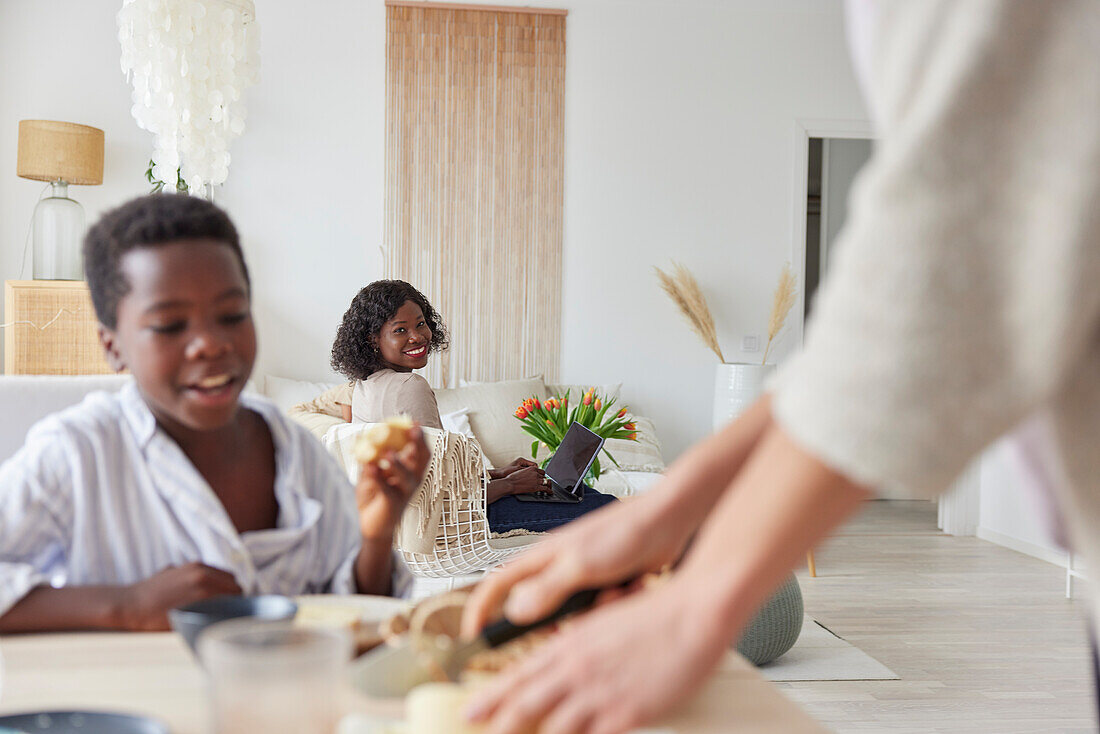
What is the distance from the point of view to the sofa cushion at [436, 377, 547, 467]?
4.44 meters

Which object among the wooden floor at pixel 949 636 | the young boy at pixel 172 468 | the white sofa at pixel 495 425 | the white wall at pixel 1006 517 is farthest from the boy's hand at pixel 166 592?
the white wall at pixel 1006 517

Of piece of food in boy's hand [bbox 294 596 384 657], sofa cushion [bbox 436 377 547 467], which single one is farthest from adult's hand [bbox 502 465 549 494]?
piece of food in boy's hand [bbox 294 596 384 657]

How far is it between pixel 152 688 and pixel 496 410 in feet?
13.1

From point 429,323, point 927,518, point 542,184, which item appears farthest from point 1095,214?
point 927,518

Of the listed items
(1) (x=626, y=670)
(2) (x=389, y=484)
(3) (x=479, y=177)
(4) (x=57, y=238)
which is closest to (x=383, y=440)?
(2) (x=389, y=484)

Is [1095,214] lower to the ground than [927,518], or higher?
higher

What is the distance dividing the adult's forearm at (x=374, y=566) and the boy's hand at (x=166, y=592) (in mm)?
147

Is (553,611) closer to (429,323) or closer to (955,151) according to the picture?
(955,151)

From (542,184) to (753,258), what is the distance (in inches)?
51.4

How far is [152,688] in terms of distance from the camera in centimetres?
61

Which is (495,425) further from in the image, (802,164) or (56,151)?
(802,164)

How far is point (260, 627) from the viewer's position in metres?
0.48

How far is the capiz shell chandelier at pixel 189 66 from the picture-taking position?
2.59 m

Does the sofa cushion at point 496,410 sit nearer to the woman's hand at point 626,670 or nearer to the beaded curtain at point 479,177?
the beaded curtain at point 479,177
